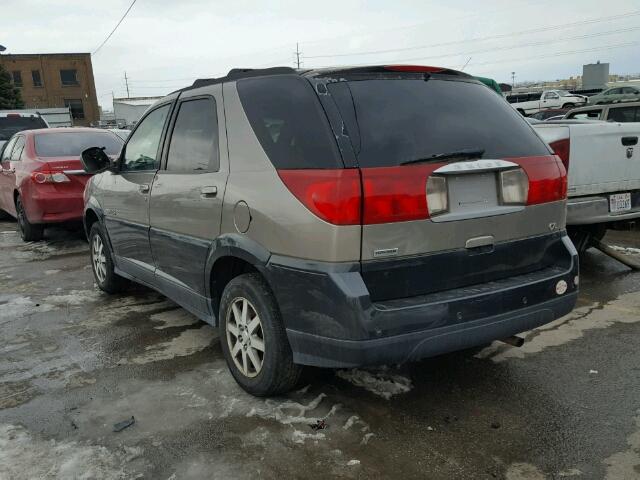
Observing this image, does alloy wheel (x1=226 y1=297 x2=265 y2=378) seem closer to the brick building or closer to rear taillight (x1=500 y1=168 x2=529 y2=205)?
rear taillight (x1=500 y1=168 x2=529 y2=205)

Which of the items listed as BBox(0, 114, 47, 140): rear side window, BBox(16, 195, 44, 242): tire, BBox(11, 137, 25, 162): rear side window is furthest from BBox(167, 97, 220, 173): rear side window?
BBox(0, 114, 47, 140): rear side window

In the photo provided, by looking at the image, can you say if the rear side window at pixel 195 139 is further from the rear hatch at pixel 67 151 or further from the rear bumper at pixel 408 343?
the rear hatch at pixel 67 151

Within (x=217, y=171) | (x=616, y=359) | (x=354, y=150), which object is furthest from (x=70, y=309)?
(x=616, y=359)

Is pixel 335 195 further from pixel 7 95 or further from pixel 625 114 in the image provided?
pixel 7 95

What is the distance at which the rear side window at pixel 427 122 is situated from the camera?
2.68 m

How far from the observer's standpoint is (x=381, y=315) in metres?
2.54

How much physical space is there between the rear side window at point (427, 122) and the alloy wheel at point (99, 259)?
348 centimetres

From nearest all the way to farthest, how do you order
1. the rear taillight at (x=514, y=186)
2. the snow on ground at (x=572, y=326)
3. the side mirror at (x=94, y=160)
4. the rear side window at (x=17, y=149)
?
1. the rear taillight at (x=514, y=186)
2. the snow on ground at (x=572, y=326)
3. the side mirror at (x=94, y=160)
4. the rear side window at (x=17, y=149)

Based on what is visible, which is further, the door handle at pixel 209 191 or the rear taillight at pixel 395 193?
the door handle at pixel 209 191

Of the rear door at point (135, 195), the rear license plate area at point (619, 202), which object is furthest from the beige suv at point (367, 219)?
the rear license plate area at point (619, 202)

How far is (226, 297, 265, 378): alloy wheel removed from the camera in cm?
312

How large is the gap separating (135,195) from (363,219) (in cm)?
245

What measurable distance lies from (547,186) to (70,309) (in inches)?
165

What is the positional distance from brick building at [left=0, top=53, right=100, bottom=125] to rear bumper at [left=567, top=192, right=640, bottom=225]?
6222cm
